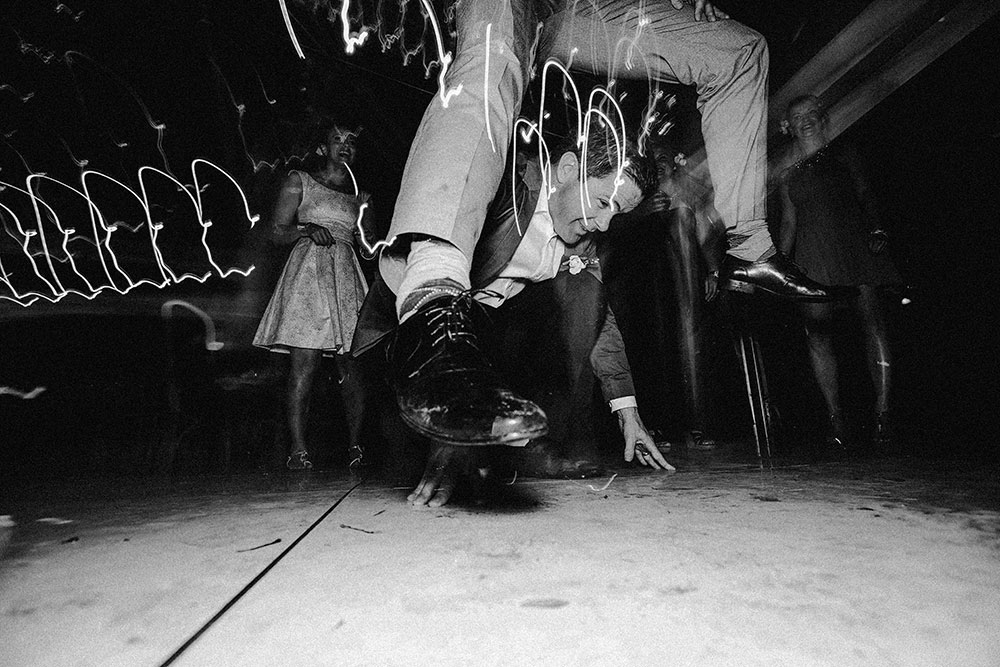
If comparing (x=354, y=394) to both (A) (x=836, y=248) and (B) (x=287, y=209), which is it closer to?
(B) (x=287, y=209)

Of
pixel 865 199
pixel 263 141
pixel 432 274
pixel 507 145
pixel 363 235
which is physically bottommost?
pixel 432 274

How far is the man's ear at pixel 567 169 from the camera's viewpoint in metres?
1.88

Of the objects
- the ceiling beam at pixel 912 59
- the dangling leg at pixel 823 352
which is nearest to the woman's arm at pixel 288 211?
the dangling leg at pixel 823 352

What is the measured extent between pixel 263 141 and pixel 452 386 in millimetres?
5055

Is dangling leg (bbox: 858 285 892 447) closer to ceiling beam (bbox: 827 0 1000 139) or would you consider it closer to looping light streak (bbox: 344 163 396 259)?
ceiling beam (bbox: 827 0 1000 139)

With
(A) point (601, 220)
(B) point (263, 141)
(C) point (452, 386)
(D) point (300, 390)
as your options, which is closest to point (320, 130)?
(B) point (263, 141)

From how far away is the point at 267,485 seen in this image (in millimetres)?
1625

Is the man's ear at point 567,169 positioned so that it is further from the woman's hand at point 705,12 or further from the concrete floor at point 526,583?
the concrete floor at point 526,583

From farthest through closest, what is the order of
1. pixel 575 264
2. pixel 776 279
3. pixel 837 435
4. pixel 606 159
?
pixel 837 435, pixel 575 264, pixel 606 159, pixel 776 279

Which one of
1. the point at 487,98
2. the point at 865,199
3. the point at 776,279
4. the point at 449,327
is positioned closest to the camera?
the point at 449,327

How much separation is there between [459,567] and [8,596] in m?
0.54

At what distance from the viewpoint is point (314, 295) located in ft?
9.41

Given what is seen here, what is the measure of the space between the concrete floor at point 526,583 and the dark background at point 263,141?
10.4 ft

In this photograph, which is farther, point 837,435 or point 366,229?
point 366,229
